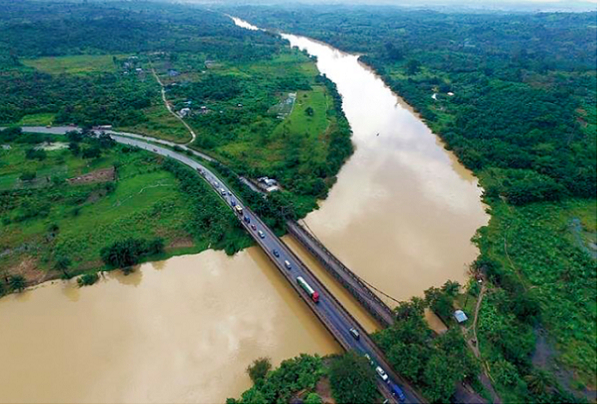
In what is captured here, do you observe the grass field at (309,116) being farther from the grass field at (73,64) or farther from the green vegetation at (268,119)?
the grass field at (73,64)

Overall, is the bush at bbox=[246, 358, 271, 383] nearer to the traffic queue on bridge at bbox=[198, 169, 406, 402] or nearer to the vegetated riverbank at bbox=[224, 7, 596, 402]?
the traffic queue on bridge at bbox=[198, 169, 406, 402]

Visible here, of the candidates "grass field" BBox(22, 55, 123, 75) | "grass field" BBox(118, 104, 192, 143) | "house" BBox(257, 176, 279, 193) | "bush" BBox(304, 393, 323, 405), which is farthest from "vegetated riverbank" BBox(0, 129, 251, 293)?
"grass field" BBox(22, 55, 123, 75)

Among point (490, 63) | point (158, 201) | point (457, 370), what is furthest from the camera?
point (490, 63)

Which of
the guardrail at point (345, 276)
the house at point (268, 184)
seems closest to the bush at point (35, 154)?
the house at point (268, 184)

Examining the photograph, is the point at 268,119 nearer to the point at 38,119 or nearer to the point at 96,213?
the point at 96,213

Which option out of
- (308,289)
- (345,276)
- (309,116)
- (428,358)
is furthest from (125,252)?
(309,116)

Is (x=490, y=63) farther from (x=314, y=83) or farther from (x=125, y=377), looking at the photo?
(x=125, y=377)

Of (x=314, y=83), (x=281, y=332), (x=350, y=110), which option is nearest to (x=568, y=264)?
(x=281, y=332)
